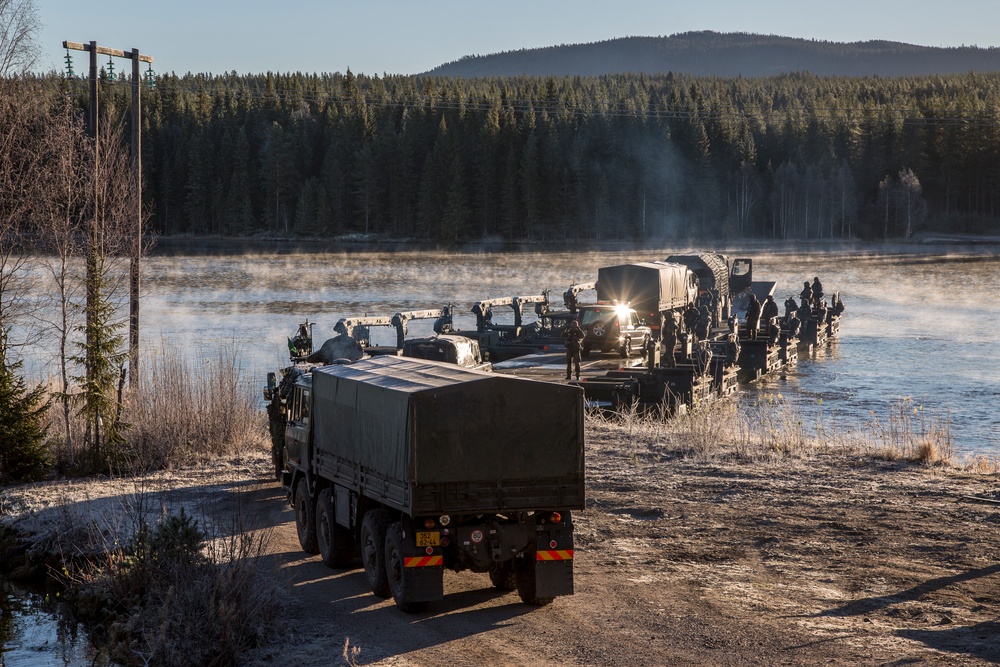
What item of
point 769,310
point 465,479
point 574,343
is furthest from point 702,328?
point 465,479

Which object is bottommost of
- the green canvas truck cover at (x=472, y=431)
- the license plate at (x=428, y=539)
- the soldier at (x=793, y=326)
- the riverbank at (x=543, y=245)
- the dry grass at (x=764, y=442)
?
the dry grass at (x=764, y=442)

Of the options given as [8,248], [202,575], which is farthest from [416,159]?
[202,575]

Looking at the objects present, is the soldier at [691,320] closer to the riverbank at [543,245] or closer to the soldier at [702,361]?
the soldier at [702,361]

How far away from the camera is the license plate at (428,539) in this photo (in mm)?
11203

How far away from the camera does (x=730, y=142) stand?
13375 centimetres

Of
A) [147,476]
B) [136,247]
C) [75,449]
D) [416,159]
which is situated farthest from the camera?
[416,159]

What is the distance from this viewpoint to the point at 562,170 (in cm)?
12525

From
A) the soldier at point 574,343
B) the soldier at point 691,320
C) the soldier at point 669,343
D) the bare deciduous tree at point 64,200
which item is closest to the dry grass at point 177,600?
the bare deciduous tree at point 64,200

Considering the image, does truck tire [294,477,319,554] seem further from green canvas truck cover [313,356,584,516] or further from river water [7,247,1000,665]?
river water [7,247,1000,665]

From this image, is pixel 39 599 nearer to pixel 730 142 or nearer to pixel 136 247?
pixel 136 247

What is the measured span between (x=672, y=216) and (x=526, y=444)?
117m

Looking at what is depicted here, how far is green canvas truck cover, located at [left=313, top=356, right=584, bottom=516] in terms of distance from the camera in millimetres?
11109

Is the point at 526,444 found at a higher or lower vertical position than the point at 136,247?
lower

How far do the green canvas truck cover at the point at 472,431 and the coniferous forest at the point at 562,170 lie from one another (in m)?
110
